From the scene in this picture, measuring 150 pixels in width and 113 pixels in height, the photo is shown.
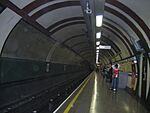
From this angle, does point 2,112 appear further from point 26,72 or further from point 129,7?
point 129,7

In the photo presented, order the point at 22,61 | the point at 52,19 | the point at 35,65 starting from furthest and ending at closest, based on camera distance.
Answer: the point at 35,65 < the point at 52,19 < the point at 22,61

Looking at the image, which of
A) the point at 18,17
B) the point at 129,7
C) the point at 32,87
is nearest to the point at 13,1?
the point at 18,17

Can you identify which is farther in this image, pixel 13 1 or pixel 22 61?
pixel 22 61

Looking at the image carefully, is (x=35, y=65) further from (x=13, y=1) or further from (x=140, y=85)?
(x=13, y=1)

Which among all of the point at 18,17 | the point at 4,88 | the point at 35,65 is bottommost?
the point at 4,88

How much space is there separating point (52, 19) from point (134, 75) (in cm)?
653

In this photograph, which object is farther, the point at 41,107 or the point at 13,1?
the point at 41,107

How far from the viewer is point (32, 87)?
54.3ft

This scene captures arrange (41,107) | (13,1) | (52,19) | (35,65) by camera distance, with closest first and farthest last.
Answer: (13,1), (41,107), (52,19), (35,65)

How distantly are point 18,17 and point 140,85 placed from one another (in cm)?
782

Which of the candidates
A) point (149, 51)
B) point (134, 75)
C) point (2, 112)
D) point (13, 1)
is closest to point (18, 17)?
point (13, 1)

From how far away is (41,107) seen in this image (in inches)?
468

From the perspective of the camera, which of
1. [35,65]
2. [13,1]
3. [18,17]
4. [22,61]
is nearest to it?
[13,1]

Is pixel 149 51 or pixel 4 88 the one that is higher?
pixel 149 51
